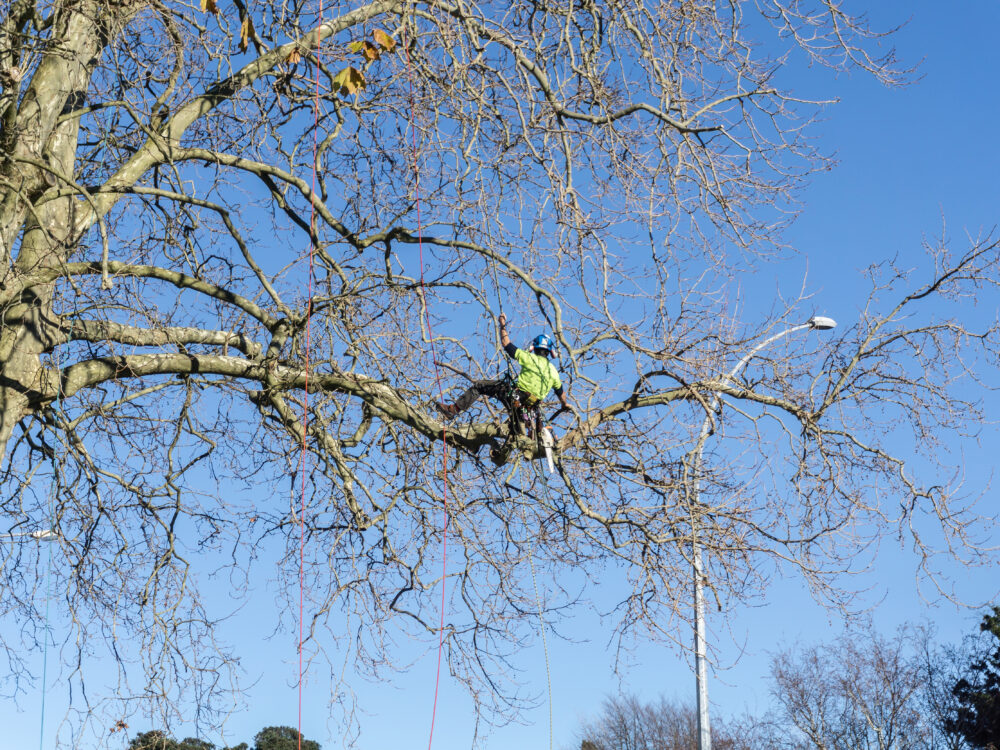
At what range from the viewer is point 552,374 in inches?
324

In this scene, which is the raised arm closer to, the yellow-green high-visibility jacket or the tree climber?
the tree climber

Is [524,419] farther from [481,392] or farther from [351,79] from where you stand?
[351,79]

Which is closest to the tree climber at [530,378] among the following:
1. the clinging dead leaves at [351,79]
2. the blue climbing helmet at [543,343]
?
the blue climbing helmet at [543,343]

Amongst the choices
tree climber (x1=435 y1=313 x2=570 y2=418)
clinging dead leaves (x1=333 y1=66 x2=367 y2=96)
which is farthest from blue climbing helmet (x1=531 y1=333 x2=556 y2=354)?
clinging dead leaves (x1=333 y1=66 x2=367 y2=96)

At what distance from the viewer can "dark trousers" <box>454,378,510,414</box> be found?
837 centimetres

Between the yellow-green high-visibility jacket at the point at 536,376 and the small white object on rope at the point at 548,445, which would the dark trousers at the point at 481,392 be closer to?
the yellow-green high-visibility jacket at the point at 536,376

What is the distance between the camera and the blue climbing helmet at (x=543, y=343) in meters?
8.41

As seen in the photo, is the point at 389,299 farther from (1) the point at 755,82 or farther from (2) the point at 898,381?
(2) the point at 898,381

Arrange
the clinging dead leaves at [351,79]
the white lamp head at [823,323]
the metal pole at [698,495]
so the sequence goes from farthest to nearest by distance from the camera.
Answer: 1. the white lamp head at [823,323]
2. the metal pole at [698,495]
3. the clinging dead leaves at [351,79]

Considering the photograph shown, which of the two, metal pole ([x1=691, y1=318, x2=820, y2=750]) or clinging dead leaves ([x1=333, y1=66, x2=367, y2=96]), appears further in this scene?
metal pole ([x1=691, y1=318, x2=820, y2=750])

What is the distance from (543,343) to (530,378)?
38 centimetres

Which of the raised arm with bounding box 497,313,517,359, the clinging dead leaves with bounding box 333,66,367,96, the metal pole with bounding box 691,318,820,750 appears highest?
the clinging dead leaves with bounding box 333,66,367,96

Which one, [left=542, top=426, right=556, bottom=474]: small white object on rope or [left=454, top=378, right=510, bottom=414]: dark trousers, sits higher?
[left=454, top=378, right=510, bottom=414]: dark trousers

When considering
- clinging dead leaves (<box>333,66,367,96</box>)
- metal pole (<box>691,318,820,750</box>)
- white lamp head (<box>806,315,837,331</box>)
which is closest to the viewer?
clinging dead leaves (<box>333,66,367,96</box>)
